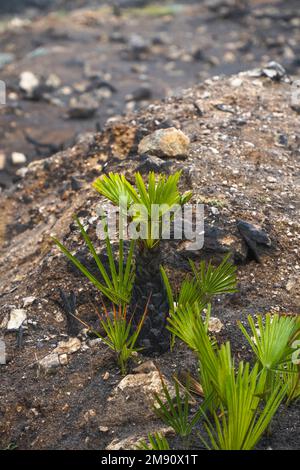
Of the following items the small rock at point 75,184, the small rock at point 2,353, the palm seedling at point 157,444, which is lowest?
the small rock at point 2,353

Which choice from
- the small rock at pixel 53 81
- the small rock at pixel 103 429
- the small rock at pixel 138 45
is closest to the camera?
the small rock at pixel 103 429

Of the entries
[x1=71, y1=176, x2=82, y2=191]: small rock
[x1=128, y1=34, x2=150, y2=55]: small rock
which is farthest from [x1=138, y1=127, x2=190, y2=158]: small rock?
[x1=128, y1=34, x2=150, y2=55]: small rock

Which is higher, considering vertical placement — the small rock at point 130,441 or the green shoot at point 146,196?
the green shoot at point 146,196

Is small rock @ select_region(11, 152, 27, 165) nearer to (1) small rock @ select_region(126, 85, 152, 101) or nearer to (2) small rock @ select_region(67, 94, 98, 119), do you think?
(2) small rock @ select_region(67, 94, 98, 119)

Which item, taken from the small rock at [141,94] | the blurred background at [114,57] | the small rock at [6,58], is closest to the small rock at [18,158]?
the blurred background at [114,57]

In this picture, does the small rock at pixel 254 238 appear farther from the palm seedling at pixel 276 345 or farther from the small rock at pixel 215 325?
the palm seedling at pixel 276 345

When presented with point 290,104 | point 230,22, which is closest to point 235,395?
point 290,104
